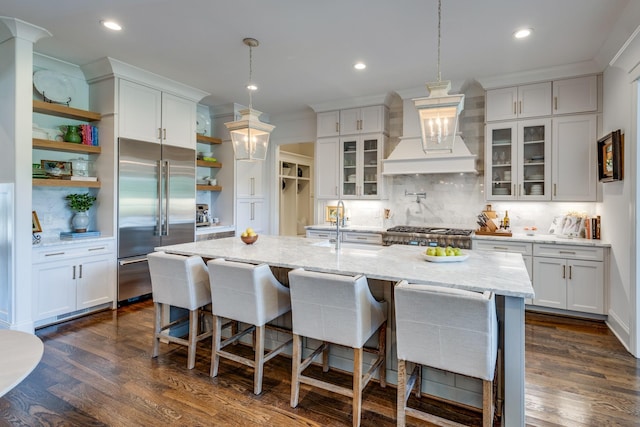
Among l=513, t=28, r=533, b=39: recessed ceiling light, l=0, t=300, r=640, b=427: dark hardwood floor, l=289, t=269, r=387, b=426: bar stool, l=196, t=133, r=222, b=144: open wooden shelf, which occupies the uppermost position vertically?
l=513, t=28, r=533, b=39: recessed ceiling light

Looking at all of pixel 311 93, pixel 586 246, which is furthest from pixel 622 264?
pixel 311 93

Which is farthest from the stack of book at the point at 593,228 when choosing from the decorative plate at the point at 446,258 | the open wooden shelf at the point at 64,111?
the open wooden shelf at the point at 64,111

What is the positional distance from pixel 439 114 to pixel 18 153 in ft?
12.2

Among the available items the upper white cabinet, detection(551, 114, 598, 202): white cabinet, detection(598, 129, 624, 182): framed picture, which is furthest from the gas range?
the upper white cabinet

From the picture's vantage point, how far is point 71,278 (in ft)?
12.4

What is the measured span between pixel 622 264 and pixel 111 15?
16.9 ft

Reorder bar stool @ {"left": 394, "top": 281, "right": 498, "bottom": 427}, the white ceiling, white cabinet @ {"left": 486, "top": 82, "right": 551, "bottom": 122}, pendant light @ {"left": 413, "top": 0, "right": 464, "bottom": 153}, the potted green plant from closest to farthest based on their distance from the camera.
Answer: bar stool @ {"left": 394, "top": 281, "right": 498, "bottom": 427}
pendant light @ {"left": 413, "top": 0, "right": 464, "bottom": 153}
the white ceiling
the potted green plant
white cabinet @ {"left": 486, "top": 82, "right": 551, "bottom": 122}

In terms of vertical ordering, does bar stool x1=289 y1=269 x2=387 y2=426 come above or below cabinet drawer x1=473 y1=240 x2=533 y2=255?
below

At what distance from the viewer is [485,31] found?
3180 mm

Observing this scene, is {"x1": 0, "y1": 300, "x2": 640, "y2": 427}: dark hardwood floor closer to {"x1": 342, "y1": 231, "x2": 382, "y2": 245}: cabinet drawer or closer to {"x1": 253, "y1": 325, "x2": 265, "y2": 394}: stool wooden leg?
{"x1": 253, "y1": 325, "x2": 265, "y2": 394}: stool wooden leg

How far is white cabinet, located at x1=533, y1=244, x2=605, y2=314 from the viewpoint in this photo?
370cm

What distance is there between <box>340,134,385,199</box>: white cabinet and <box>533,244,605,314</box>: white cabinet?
2.27 meters

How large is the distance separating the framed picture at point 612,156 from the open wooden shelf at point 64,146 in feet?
18.2

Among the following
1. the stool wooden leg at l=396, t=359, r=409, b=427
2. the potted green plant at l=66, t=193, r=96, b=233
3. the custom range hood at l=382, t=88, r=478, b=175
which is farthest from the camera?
the custom range hood at l=382, t=88, r=478, b=175
